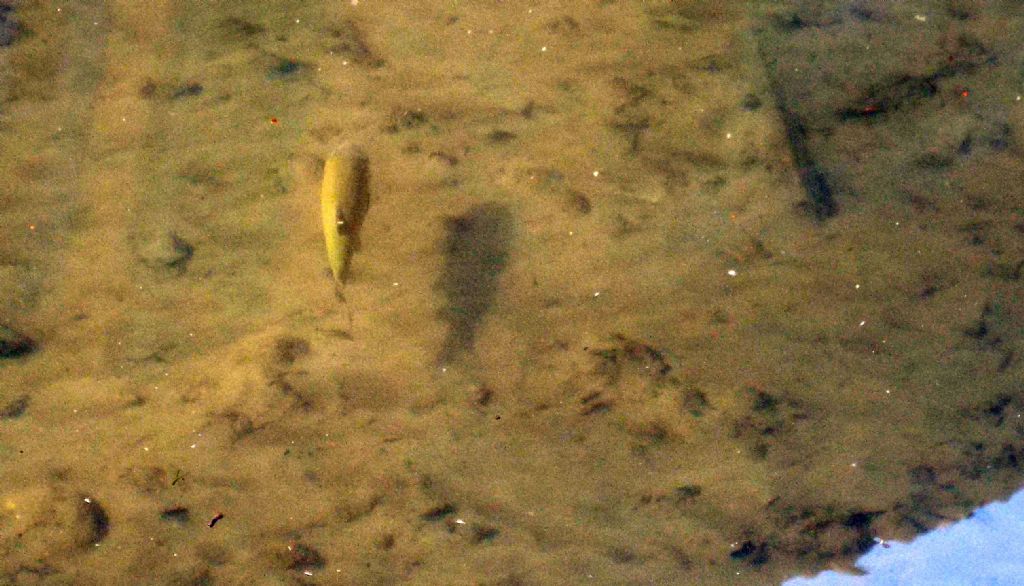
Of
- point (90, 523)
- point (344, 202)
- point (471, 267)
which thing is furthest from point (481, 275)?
point (90, 523)

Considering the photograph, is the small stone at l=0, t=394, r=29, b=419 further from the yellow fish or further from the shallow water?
the yellow fish

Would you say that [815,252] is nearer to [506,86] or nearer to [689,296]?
[689,296]

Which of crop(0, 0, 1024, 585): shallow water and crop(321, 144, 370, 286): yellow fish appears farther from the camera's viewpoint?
crop(0, 0, 1024, 585): shallow water

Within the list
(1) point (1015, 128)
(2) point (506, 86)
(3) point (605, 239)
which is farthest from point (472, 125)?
(1) point (1015, 128)

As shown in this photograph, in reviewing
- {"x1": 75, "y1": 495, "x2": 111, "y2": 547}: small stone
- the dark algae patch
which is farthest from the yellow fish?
{"x1": 75, "y1": 495, "x2": 111, "y2": 547}: small stone

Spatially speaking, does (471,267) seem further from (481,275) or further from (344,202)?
(344,202)

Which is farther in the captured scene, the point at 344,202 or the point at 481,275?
the point at 481,275

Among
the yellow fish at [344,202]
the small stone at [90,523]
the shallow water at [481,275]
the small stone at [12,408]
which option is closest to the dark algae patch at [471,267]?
the shallow water at [481,275]
